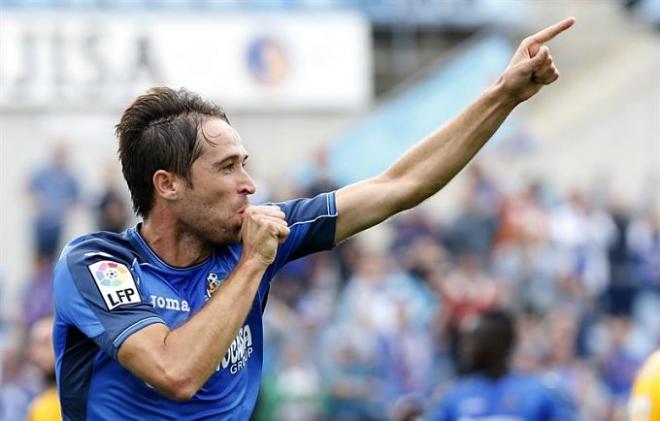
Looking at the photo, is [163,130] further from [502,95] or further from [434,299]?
[434,299]

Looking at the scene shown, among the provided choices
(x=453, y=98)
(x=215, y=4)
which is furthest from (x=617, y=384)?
(x=215, y=4)

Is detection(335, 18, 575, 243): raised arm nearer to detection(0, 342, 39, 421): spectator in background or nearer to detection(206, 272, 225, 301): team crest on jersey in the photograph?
detection(206, 272, 225, 301): team crest on jersey

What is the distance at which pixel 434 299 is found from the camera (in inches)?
604

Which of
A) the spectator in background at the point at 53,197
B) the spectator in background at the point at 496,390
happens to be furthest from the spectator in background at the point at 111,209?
the spectator in background at the point at 496,390

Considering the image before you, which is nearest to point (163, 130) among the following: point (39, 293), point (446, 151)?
point (446, 151)

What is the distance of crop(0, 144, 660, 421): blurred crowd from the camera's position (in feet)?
46.0

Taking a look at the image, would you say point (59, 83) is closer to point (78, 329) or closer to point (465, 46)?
point (465, 46)

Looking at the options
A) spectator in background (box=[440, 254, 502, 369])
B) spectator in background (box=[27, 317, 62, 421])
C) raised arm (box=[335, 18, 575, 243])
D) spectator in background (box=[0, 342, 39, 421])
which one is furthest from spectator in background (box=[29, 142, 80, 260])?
raised arm (box=[335, 18, 575, 243])

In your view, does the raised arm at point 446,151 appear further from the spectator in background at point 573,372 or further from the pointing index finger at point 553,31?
the spectator in background at point 573,372

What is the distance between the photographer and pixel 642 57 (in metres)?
24.5

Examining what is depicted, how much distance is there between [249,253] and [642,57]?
68.3ft

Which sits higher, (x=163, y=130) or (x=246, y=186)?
(x=163, y=130)

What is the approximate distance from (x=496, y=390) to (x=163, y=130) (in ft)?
14.9

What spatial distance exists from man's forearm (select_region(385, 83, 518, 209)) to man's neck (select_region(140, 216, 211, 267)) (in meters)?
0.72
